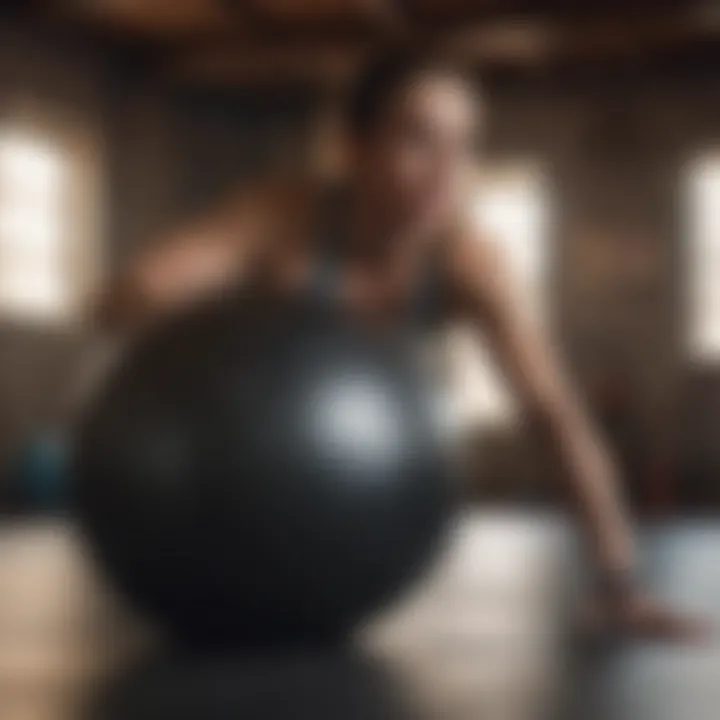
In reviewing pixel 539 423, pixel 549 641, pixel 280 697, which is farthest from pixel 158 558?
pixel 539 423

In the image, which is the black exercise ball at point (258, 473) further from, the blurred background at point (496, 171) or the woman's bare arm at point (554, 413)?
the blurred background at point (496, 171)

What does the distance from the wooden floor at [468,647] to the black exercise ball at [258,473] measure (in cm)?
9

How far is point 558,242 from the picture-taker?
6336 mm

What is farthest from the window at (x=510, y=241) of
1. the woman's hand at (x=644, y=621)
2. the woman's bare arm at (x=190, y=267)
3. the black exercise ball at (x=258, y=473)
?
the black exercise ball at (x=258, y=473)

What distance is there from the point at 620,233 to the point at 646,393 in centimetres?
63

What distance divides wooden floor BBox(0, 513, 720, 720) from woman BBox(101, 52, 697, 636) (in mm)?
145

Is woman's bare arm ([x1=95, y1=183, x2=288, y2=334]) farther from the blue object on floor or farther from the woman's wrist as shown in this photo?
the blue object on floor

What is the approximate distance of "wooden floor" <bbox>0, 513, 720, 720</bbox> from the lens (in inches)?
46.4

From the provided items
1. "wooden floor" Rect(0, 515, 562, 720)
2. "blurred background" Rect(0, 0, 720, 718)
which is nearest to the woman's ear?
"blurred background" Rect(0, 0, 720, 718)

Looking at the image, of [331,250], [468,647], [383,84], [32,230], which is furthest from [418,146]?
[32,230]

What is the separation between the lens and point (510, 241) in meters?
6.32

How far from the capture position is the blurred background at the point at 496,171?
5738 millimetres

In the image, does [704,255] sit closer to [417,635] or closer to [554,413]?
[554,413]

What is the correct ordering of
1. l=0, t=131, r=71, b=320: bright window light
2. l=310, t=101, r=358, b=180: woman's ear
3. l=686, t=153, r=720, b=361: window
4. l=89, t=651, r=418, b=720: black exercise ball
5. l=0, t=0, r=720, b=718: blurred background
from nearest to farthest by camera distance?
l=89, t=651, r=418, b=720: black exercise ball, l=0, t=131, r=71, b=320: bright window light, l=0, t=0, r=720, b=718: blurred background, l=686, t=153, r=720, b=361: window, l=310, t=101, r=358, b=180: woman's ear
